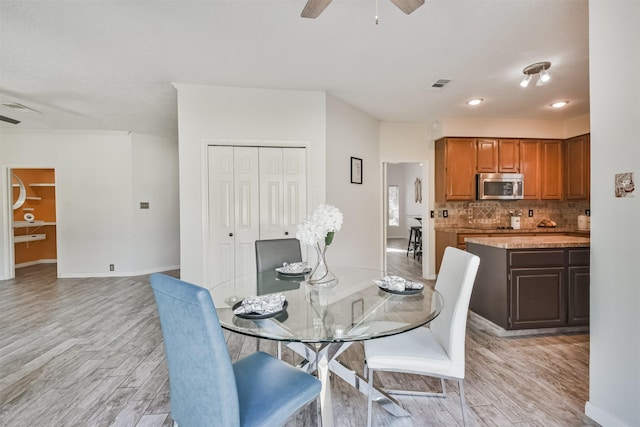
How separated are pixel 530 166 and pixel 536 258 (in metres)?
2.76

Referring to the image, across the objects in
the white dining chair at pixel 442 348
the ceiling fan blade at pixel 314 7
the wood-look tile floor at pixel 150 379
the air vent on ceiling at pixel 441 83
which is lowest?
the wood-look tile floor at pixel 150 379

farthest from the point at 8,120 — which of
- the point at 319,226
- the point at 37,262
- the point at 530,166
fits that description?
the point at 530,166

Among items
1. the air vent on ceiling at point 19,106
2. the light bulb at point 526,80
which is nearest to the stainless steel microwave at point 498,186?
the light bulb at point 526,80

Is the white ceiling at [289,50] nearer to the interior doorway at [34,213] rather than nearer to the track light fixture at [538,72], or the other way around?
the track light fixture at [538,72]

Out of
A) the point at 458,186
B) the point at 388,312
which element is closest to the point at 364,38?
the point at 388,312

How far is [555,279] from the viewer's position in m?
2.71

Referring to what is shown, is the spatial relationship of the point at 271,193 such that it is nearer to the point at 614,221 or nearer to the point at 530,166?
the point at 614,221

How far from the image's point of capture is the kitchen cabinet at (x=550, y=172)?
15.7 ft

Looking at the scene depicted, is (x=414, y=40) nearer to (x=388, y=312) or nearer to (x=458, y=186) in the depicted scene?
(x=388, y=312)

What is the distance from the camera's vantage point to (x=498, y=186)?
15.2 feet

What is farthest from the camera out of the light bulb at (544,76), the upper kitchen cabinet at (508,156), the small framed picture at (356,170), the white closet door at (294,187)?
the upper kitchen cabinet at (508,156)

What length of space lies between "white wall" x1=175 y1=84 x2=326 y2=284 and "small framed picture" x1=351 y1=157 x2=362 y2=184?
26.0 inches

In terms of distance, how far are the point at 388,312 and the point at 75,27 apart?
3018 millimetres

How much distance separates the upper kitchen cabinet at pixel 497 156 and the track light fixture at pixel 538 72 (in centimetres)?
165
